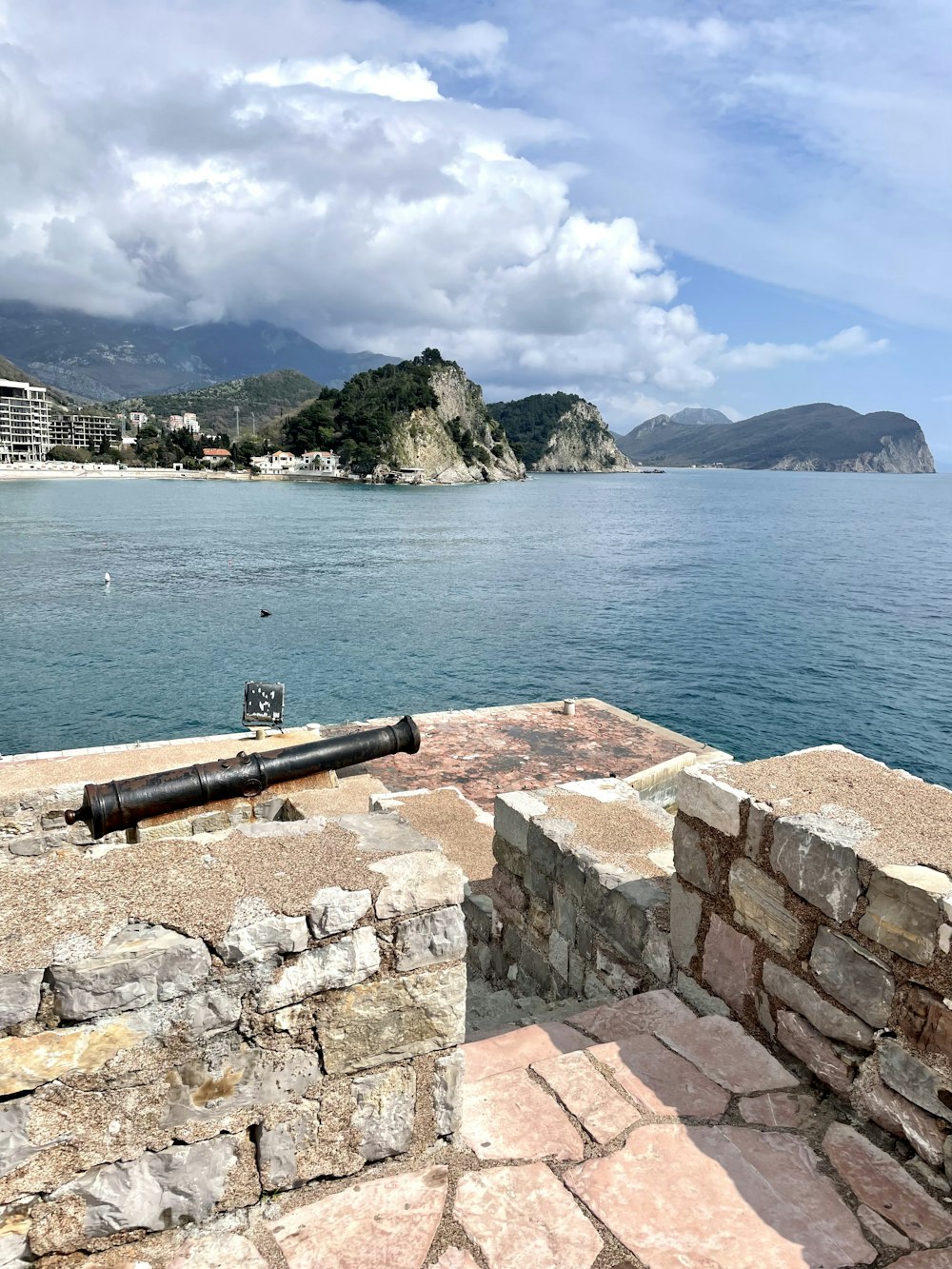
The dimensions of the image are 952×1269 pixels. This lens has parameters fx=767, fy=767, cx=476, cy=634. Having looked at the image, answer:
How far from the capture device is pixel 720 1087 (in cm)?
313

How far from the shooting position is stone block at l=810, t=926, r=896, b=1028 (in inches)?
112

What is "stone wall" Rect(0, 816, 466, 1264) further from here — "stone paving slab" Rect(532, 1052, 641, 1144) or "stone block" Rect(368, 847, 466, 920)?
"stone paving slab" Rect(532, 1052, 641, 1144)

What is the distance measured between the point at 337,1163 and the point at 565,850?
8.00ft

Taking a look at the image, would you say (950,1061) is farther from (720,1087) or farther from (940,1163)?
(720,1087)

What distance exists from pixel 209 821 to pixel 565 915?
270 centimetres

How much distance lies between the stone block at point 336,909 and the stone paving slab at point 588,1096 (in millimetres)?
1282

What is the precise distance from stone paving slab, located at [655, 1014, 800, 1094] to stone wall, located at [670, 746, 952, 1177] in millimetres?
103

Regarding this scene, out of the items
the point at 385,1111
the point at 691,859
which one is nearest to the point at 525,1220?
the point at 385,1111

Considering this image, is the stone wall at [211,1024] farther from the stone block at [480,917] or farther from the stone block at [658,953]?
the stone block at [480,917]

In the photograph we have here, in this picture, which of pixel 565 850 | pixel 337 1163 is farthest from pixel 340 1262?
pixel 565 850

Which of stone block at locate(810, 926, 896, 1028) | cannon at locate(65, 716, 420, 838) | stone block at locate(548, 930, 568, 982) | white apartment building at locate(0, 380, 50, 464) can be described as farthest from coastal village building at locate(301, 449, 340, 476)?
stone block at locate(810, 926, 896, 1028)

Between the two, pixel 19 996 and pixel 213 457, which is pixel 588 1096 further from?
pixel 213 457

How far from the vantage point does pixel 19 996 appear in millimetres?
2045

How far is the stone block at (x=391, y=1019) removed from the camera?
254 cm
